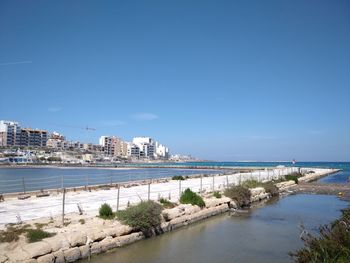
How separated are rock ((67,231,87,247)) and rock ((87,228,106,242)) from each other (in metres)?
0.30

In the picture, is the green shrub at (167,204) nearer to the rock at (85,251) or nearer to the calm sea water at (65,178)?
the calm sea water at (65,178)

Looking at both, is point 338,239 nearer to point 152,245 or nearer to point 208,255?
point 208,255

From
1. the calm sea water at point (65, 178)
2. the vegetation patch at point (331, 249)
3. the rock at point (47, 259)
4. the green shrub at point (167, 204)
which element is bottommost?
the calm sea water at point (65, 178)

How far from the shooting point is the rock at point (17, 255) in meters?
8.12

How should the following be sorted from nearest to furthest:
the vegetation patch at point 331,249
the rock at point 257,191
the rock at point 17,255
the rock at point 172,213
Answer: the vegetation patch at point 331,249 < the rock at point 17,255 < the rock at point 172,213 < the rock at point 257,191

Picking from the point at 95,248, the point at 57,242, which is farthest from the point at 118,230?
the point at 57,242

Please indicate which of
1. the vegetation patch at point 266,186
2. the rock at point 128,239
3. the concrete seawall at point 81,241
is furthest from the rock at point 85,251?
the vegetation patch at point 266,186

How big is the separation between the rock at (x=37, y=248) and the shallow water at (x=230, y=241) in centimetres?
150

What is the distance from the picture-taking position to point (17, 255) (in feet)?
27.1

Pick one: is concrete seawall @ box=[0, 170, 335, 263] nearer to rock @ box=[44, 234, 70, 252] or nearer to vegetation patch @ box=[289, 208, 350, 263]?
rock @ box=[44, 234, 70, 252]

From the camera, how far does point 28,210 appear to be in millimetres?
13398

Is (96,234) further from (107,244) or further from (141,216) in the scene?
(141,216)

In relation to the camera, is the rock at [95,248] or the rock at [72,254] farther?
the rock at [95,248]

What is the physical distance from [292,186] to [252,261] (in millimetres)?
26509
